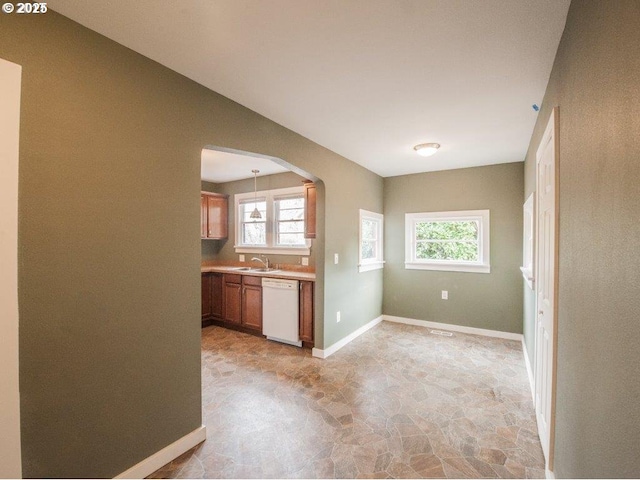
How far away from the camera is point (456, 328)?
4445 mm

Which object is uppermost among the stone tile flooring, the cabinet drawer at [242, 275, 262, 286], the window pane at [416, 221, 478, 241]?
the window pane at [416, 221, 478, 241]

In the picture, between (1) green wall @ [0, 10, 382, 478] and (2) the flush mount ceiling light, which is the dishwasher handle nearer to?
(1) green wall @ [0, 10, 382, 478]

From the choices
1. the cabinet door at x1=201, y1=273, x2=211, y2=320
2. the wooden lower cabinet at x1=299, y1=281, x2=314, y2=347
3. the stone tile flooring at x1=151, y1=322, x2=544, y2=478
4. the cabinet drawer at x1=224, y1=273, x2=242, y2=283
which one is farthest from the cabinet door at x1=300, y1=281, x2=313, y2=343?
the cabinet door at x1=201, y1=273, x2=211, y2=320

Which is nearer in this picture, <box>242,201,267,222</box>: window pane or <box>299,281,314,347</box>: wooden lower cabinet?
<box>299,281,314,347</box>: wooden lower cabinet

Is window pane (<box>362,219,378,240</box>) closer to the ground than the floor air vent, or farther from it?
farther from it

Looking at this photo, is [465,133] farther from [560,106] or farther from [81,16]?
[81,16]

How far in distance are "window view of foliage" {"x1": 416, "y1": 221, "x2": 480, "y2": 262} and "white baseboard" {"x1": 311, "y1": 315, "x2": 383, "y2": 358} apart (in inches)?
54.8

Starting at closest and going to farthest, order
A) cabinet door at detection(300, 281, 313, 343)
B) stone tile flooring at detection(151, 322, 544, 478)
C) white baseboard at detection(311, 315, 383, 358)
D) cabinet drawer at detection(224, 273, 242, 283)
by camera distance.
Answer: stone tile flooring at detection(151, 322, 544, 478)
white baseboard at detection(311, 315, 383, 358)
cabinet door at detection(300, 281, 313, 343)
cabinet drawer at detection(224, 273, 242, 283)

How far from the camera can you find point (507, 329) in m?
4.10

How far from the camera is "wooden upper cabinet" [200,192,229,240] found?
201 inches

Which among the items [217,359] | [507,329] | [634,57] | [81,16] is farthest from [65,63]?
[507,329]

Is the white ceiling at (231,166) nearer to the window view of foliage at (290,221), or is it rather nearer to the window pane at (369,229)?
the window view of foliage at (290,221)

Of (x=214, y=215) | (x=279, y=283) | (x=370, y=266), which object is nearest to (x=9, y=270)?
(x=279, y=283)

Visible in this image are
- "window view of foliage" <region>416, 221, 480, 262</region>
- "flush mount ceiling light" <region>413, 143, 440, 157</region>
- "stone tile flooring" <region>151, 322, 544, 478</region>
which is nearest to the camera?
"stone tile flooring" <region>151, 322, 544, 478</region>
